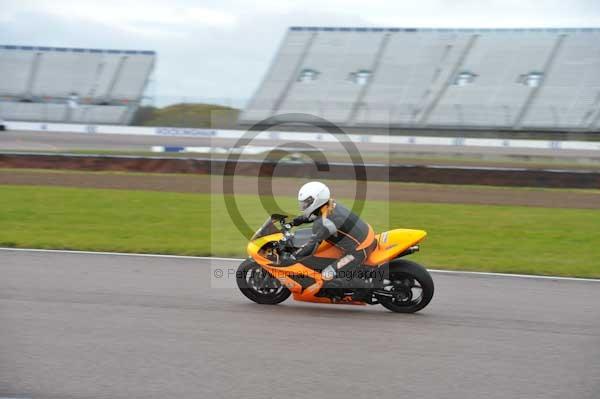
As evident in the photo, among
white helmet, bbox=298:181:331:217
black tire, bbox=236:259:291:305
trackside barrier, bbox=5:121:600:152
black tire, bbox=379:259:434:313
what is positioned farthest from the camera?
trackside barrier, bbox=5:121:600:152

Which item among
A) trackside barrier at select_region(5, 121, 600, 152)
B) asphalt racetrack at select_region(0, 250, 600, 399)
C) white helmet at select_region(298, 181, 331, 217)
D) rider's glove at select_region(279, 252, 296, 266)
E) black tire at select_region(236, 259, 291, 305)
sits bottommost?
asphalt racetrack at select_region(0, 250, 600, 399)

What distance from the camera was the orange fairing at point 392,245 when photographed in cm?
796

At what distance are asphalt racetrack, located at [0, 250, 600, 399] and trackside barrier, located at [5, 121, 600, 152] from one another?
30.1 metres

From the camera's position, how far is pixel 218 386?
547 cm

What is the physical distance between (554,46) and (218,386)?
51466 millimetres

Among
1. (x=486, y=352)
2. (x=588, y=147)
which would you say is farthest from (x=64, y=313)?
(x=588, y=147)

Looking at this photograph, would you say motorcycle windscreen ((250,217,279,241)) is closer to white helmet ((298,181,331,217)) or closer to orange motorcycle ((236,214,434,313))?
orange motorcycle ((236,214,434,313))

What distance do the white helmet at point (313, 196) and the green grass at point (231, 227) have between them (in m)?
4.12

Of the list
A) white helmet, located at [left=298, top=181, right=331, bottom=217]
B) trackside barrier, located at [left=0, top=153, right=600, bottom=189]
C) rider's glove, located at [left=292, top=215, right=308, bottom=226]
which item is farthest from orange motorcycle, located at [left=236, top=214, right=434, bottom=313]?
trackside barrier, located at [left=0, top=153, right=600, bottom=189]

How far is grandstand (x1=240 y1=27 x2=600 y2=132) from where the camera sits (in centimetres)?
4528

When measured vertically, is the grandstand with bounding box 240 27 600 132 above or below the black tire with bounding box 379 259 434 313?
above

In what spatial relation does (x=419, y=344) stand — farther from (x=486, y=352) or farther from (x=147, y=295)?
(x=147, y=295)

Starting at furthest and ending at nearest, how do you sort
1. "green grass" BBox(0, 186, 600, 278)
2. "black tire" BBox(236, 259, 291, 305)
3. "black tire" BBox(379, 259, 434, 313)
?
"green grass" BBox(0, 186, 600, 278) < "black tire" BBox(236, 259, 291, 305) < "black tire" BBox(379, 259, 434, 313)

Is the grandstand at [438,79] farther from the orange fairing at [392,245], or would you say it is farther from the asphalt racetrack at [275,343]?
the orange fairing at [392,245]
